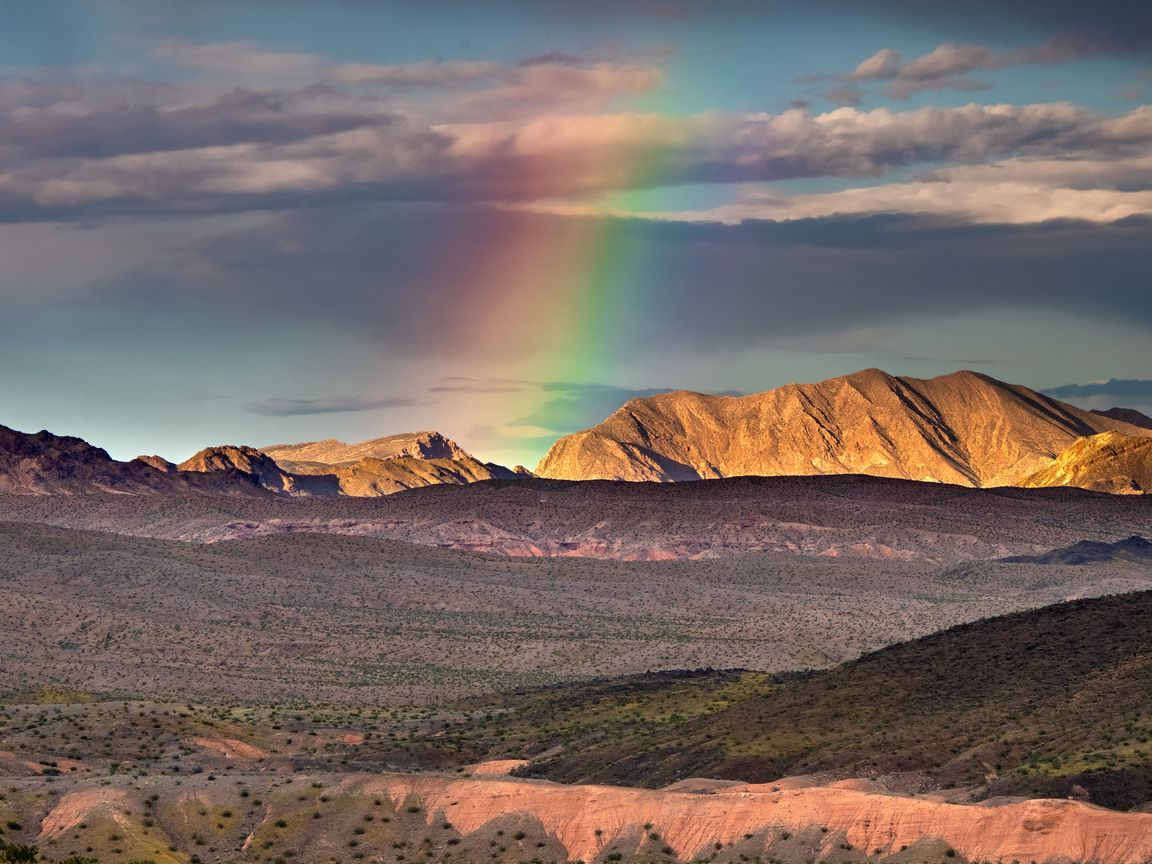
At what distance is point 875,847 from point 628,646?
10090 cm

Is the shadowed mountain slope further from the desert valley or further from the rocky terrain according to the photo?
the rocky terrain

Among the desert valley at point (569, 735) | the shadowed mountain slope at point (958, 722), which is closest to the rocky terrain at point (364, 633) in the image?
the desert valley at point (569, 735)

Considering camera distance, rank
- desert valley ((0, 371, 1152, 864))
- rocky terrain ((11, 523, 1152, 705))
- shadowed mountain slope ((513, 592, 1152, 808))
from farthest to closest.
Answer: rocky terrain ((11, 523, 1152, 705)), shadowed mountain slope ((513, 592, 1152, 808)), desert valley ((0, 371, 1152, 864))

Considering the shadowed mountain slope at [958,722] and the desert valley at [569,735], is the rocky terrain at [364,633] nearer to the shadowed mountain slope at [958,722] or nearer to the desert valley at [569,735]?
the desert valley at [569,735]

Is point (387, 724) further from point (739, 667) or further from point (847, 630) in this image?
point (847, 630)

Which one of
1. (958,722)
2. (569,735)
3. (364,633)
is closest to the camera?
(958,722)

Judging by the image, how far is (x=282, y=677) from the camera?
5522 inches

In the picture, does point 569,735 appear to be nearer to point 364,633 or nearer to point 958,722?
point 958,722

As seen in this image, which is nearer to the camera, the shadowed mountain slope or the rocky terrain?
the shadowed mountain slope

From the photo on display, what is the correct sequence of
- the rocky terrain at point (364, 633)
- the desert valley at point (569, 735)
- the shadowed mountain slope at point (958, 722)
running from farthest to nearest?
the rocky terrain at point (364, 633) < the shadowed mountain slope at point (958, 722) < the desert valley at point (569, 735)

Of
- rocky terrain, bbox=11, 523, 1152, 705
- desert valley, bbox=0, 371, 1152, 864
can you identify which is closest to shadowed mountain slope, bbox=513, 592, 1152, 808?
desert valley, bbox=0, 371, 1152, 864

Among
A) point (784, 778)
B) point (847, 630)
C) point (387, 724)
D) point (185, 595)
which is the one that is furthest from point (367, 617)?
point (784, 778)

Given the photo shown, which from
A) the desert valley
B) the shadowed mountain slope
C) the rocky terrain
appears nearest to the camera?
the desert valley

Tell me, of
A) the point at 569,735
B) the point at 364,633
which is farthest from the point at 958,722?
the point at 364,633
